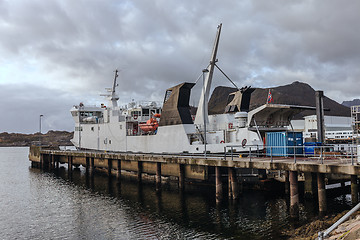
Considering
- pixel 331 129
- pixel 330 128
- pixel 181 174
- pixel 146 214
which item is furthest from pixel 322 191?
pixel 331 129

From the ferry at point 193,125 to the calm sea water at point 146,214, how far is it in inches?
182

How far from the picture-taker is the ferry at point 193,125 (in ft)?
93.2

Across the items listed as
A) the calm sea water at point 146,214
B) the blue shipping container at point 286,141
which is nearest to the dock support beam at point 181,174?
the calm sea water at point 146,214

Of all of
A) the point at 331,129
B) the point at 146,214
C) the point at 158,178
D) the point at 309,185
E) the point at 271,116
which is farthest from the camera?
the point at 331,129

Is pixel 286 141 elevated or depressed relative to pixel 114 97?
depressed

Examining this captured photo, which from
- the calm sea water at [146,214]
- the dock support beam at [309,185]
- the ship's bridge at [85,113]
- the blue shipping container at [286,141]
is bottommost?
the calm sea water at [146,214]

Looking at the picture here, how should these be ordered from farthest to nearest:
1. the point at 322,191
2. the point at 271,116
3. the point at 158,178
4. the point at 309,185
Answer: the point at 271,116, the point at 158,178, the point at 309,185, the point at 322,191

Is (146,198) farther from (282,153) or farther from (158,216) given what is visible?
(282,153)

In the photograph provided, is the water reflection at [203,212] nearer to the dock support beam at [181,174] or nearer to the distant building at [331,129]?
the dock support beam at [181,174]

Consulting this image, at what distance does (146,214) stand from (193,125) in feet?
41.2

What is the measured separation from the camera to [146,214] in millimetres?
21375

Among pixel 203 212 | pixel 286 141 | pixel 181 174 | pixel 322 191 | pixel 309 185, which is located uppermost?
pixel 286 141

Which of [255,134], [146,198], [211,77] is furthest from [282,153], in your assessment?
[211,77]

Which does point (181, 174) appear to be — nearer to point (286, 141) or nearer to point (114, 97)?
point (286, 141)
